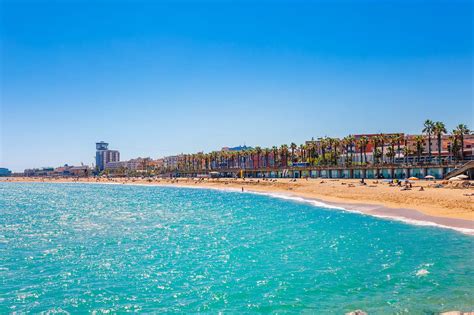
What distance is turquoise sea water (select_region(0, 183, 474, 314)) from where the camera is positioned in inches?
699

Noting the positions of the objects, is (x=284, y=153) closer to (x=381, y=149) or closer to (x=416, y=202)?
(x=381, y=149)

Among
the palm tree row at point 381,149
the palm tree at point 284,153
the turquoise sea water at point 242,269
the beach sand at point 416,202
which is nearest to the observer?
the turquoise sea water at point 242,269

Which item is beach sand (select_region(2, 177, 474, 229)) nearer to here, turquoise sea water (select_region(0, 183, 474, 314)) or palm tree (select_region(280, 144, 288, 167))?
turquoise sea water (select_region(0, 183, 474, 314))

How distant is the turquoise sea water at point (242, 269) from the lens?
17.8 metres

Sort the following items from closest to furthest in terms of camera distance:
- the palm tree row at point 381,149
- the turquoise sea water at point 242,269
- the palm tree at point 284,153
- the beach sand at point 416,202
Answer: the turquoise sea water at point 242,269, the beach sand at point 416,202, the palm tree row at point 381,149, the palm tree at point 284,153

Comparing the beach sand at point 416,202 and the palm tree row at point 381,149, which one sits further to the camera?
the palm tree row at point 381,149

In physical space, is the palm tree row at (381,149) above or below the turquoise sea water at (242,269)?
above

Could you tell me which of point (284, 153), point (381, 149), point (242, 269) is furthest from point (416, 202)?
point (284, 153)

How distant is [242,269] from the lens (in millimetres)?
23375

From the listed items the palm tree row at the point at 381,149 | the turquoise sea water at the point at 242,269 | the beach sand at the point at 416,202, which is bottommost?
the turquoise sea water at the point at 242,269

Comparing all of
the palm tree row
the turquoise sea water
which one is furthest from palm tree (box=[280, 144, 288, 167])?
the turquoise sea water

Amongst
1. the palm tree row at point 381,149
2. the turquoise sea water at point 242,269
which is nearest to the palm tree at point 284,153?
the palm tree row at point 381,149

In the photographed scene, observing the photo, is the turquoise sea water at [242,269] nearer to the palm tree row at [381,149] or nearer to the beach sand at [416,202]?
the beach sand at [416,202]

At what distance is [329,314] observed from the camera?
16078 mm
